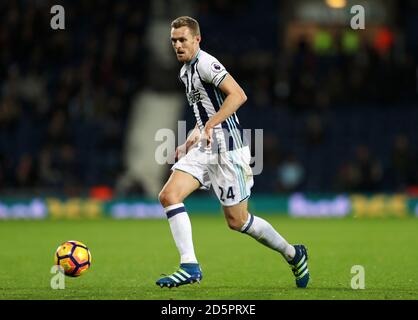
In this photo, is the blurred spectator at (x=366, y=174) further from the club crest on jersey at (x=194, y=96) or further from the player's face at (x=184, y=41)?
the player's face at (x=184, y=41)

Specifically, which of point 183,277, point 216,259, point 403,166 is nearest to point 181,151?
point 183,277

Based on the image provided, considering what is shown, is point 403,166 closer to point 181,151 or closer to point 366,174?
point 366,174

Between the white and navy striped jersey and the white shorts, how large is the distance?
0.09 metres

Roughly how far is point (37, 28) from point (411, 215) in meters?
8.86

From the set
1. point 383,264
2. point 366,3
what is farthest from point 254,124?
point 383,264

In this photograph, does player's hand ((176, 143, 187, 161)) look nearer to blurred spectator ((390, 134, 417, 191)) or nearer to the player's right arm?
the player's right arm

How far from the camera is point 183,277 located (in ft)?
23.4

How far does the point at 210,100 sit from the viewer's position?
755 cm

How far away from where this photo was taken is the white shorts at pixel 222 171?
748 cm

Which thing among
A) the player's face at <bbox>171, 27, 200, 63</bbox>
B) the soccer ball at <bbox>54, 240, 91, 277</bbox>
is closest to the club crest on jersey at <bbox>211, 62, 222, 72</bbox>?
the player's face at <bbox>171, 27, 200, 63</bbox>

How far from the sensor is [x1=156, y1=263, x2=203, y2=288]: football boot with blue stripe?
23.3 feet

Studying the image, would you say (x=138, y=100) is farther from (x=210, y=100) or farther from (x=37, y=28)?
(x=210, y=100)

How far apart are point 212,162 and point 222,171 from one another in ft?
0.36

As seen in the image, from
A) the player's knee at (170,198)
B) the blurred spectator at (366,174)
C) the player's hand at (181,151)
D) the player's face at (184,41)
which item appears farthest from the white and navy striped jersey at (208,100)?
the blurred spectator at (366,174)
